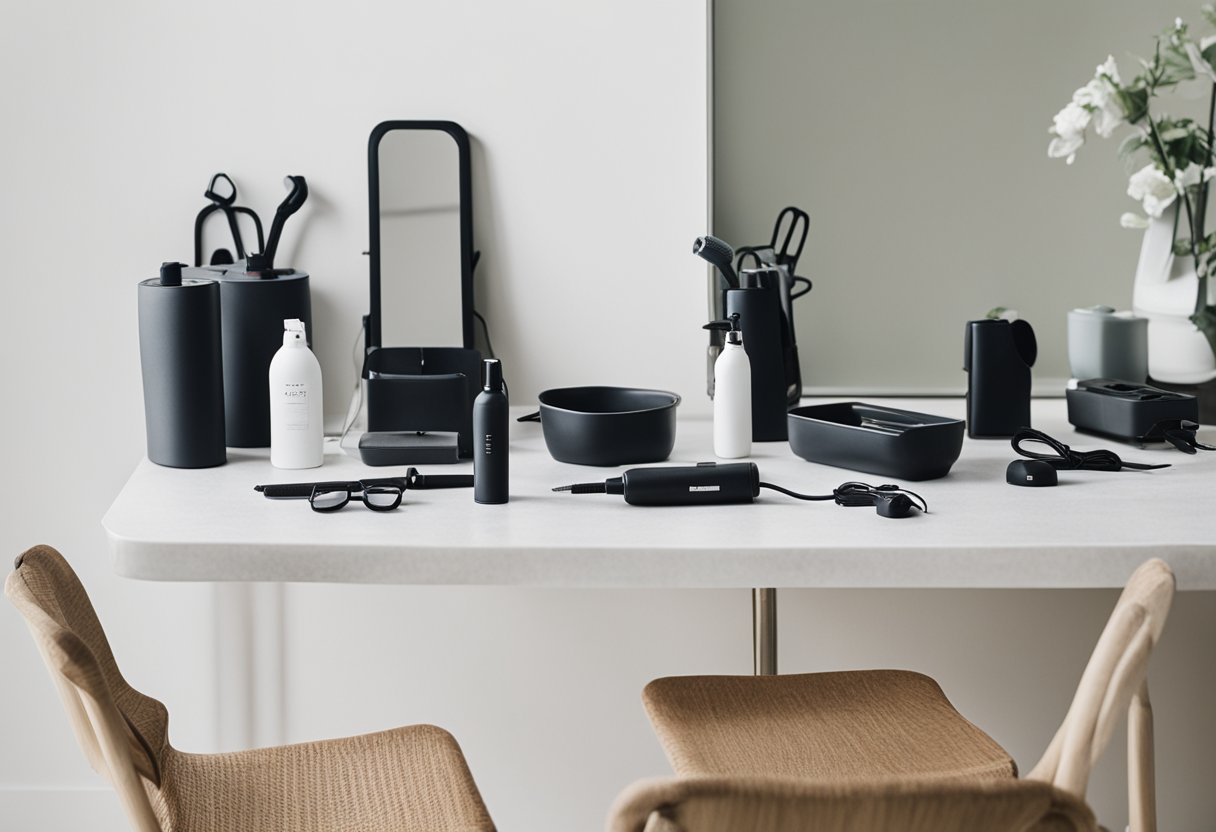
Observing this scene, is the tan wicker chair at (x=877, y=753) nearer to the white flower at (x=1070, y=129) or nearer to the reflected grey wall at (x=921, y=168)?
the reflected grey wall at (x=921, y=168)

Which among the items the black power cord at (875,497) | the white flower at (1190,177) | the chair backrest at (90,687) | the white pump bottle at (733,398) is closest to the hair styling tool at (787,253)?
the white pump bottle at (733,398)

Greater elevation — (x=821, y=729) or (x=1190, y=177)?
(x=1190, y=177)

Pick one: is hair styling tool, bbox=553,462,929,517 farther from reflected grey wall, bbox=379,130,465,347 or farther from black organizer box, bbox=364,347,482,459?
reflected grey wall, bbox=379,130,465,347

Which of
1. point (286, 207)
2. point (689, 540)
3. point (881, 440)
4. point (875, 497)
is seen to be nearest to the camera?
point (689, 540)

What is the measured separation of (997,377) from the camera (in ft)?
6.10

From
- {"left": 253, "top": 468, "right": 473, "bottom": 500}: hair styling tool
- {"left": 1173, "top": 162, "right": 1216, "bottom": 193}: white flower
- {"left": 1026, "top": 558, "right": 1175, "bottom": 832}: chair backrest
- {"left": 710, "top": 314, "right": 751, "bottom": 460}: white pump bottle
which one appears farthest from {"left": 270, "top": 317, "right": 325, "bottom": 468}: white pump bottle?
{"left": 1173, "top": 162, "right": 1216, "bottom": 193}: white flower

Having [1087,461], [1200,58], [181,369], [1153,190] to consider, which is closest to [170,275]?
[181,369]

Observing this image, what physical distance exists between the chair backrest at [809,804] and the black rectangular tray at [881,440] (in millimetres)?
732

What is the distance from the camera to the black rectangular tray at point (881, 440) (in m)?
1.61

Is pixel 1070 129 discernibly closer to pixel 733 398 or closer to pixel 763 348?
pixel 763 348

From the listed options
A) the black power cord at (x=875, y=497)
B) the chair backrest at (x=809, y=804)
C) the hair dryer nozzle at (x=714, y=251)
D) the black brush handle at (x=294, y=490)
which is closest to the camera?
the chair backrest at (x=809, y=804)

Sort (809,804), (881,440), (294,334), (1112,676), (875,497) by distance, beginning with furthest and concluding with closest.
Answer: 1. (294,334)
2. (881,440)
3. (875,497)
4. (1112,676)
5. (809,804)

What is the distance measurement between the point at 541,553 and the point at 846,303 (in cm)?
94

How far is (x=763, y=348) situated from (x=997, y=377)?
359 millimetres
